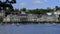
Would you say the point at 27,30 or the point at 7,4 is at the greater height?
the point at 7,4

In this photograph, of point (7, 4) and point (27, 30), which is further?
point (27, 30)

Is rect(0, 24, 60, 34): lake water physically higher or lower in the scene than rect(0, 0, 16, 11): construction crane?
lower

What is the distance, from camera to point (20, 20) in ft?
101

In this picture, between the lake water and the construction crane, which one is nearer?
the construction crane

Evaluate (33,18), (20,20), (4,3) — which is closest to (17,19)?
(20,20)

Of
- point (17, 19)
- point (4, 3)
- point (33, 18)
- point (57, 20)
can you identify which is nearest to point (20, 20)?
point (17, 19)

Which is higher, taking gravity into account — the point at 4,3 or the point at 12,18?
the point at 4,3

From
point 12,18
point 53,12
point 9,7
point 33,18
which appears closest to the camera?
point 9,7

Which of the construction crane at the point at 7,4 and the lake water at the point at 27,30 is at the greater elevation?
the construction crane at the point at 7,4

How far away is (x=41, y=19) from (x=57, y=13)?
4147 mm

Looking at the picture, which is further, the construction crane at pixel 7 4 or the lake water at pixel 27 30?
the lake water at pixel 27 30

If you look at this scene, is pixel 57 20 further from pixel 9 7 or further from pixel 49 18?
pixel 9 7

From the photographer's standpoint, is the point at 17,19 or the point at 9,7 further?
the point at 17,19

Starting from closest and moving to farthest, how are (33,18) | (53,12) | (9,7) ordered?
(9,7), (33,18), (53,12)
